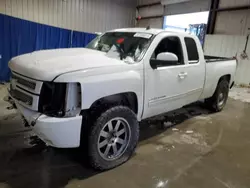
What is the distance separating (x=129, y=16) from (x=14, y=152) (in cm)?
1178

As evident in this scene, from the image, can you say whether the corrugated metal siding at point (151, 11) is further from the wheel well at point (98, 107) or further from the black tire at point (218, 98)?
the wheel well at point (98, 107)

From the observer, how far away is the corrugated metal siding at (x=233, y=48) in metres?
8.44

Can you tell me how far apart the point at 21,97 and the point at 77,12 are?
970 centimetres

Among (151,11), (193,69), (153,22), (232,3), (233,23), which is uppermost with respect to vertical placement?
(151,11)

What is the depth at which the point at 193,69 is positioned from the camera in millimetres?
3785

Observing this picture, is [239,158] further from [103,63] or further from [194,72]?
[103,63]

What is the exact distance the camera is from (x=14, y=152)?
2.95 meters

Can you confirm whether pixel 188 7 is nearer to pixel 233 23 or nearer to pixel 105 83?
pixel 233 23

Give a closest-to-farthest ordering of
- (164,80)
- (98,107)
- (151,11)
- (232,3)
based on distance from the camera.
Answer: (98,107) < (164,80) < (232,3) < (151,11)

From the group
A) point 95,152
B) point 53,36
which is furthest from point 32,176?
point 53,36

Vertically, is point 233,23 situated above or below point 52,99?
above

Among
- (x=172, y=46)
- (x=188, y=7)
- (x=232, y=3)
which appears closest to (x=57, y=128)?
(x=172, y=46)

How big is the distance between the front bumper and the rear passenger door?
2223mm

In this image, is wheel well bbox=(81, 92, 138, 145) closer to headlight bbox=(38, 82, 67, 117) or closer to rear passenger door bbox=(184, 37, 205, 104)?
headlight bbox=(38, 82, 67, 117)
